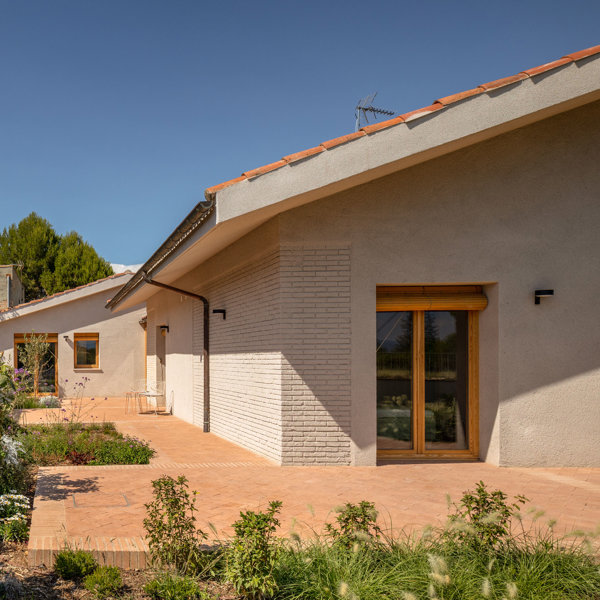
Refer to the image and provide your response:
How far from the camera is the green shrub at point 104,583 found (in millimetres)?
3477

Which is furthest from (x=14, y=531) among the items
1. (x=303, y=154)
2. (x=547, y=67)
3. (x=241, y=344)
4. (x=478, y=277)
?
(x=547, y=67)

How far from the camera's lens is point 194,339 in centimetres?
1271

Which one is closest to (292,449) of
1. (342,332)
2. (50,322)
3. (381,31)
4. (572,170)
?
(342,332)

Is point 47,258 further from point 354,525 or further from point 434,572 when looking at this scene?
point 434,572

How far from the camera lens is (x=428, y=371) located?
8.27m

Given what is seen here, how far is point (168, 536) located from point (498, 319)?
5.53 meters

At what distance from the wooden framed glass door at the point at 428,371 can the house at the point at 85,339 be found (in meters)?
15.2

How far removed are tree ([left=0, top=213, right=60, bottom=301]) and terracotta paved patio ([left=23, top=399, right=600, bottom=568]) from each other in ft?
97.9

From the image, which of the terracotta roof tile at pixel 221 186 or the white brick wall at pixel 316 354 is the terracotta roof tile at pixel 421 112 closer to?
the white brick wall at pixel 316 354

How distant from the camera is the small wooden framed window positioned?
21.3m

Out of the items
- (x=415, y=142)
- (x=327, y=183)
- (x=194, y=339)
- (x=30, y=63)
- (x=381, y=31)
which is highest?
(x=381, y=31)

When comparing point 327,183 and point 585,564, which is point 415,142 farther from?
point 585,564

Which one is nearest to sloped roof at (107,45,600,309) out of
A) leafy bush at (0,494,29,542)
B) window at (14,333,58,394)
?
leafy bush at (0,494,29,542)

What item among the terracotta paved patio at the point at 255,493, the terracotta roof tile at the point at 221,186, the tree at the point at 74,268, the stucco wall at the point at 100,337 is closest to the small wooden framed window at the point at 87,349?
the stucco wall at the point at 100,337
